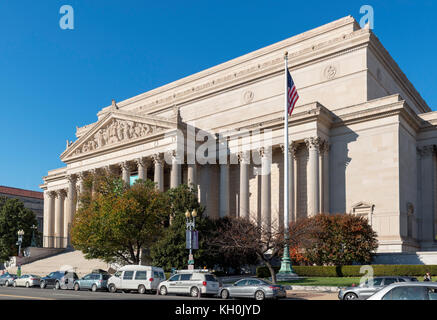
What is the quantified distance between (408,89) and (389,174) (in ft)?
89.1

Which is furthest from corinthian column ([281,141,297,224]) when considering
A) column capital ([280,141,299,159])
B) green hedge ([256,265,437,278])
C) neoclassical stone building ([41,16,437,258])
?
green hedge ([256,265,437,278])

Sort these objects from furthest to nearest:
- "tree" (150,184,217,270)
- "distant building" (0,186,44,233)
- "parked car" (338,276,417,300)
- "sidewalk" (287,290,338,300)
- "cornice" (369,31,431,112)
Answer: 1. "distant building" (0,186,44,233)
2. "cornice" (369,31,431,112)
3. "tree" (150,184,217,270)
4. "sidewalk" (287,290,338,300)
5. "parked car" (338,276,417,300)

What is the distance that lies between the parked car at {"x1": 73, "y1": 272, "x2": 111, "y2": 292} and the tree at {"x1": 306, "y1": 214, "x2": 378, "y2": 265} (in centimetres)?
1593

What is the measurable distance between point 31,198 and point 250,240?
89.2 metres

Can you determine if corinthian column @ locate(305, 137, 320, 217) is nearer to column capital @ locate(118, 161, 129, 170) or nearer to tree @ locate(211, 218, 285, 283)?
tree @ locate(211, 218, 285, 283)

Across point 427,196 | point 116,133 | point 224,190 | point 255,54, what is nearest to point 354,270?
point 427,196

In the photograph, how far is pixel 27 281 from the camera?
136ft

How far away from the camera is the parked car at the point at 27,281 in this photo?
4084cm

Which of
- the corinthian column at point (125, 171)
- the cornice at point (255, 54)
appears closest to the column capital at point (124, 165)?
the corinthian column at point (125, 171)

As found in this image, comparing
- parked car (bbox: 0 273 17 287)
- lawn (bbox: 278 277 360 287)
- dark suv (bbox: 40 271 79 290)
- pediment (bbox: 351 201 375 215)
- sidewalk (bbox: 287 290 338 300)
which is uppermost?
pediment (bbox: 351 201 375 215)

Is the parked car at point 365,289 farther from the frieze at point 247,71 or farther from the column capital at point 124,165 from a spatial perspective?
the column capital at point 124,165

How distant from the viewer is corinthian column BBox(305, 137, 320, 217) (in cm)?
4878

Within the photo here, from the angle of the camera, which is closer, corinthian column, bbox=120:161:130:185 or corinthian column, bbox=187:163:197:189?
corinthian column, bbox=187:163:197:189
